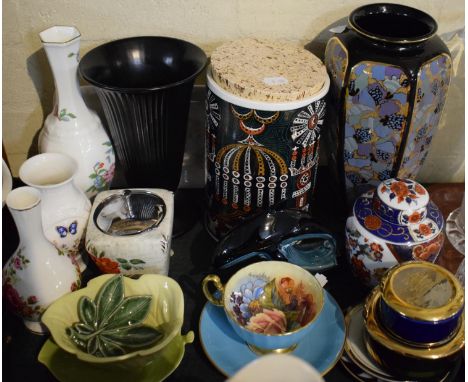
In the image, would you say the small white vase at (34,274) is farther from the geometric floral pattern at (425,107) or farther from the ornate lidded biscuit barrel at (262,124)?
the geometric floral pattern at (425,107)

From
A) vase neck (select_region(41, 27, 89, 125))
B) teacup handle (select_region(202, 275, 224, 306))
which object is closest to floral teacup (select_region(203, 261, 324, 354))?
teacup handle (select_region(202, 275, 224, 306))

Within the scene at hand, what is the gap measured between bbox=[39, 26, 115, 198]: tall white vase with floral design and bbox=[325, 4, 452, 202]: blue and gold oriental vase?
38 centimetres

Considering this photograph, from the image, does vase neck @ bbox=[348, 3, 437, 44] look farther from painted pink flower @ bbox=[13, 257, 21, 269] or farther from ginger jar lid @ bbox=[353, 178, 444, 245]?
painted pink flower @ bbox=[13, 257, 21, 269]

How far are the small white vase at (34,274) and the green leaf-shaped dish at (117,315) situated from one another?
1.1 inches

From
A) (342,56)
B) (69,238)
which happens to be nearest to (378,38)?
(342,56)

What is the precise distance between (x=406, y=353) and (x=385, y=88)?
0.37 meters

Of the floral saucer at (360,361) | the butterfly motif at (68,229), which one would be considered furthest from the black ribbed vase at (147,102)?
the floral saucer at (360,361)

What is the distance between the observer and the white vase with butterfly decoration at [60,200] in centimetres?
77

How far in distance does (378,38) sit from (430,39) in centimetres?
10

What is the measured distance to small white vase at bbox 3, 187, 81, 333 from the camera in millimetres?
701

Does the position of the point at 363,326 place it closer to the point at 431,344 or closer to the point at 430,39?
the point at 431,344

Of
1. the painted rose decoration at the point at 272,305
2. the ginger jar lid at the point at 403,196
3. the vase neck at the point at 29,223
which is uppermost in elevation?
the vase neck at the point at 29,223

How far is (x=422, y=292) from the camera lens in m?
0.66

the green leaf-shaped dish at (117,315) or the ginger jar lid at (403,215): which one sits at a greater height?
the ginger jar lid at (403,215)
